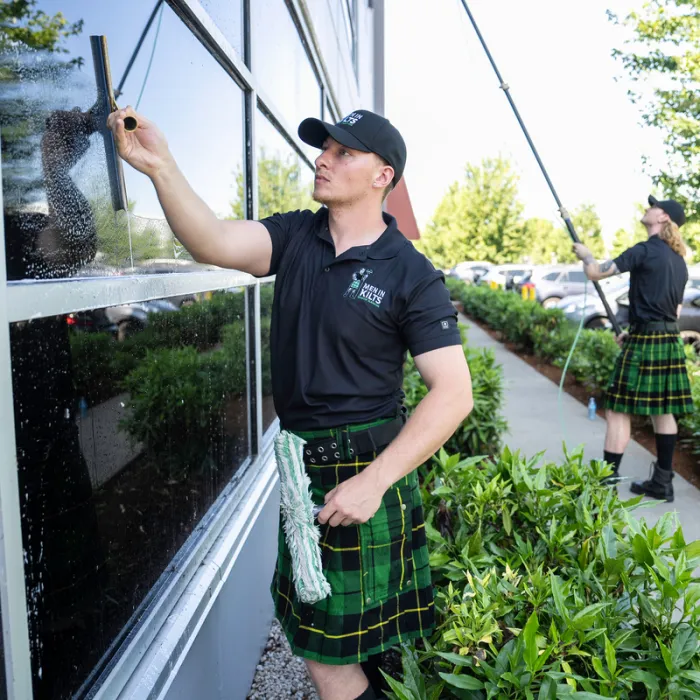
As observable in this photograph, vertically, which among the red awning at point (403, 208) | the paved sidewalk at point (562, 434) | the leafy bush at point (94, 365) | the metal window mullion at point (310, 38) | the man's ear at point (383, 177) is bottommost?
the paved sidewalk at point (562, 434)

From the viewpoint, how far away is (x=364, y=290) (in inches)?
67.6

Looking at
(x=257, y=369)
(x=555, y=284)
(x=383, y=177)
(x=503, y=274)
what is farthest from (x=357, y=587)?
(x=503, y=274)

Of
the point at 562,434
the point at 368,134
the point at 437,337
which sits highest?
the point at 368,134

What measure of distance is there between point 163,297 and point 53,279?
2.03 ft

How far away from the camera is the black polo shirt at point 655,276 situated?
442cm

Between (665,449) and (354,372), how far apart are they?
3.62 metres

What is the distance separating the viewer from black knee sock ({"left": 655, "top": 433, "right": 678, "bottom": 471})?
182 inches

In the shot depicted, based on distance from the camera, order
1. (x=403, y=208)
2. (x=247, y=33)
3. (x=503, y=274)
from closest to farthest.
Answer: (x=247, y=33), (x=403, y=208), (x=503, y=274)

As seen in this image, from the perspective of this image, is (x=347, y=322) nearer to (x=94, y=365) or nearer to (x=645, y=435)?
(x=94, y=365)

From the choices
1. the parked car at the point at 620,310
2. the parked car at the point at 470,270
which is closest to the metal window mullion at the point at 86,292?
the parked car at the point at 620,310

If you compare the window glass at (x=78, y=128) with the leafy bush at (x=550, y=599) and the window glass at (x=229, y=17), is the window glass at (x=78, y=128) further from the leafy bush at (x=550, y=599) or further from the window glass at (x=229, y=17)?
the leafy bush at (x=550, y=599)

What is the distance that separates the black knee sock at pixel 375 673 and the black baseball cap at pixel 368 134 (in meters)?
1.48

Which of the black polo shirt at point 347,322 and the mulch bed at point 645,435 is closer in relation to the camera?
the black polo shirt at point 347,322

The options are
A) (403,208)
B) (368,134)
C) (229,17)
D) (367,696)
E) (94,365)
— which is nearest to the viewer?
(94,365)
